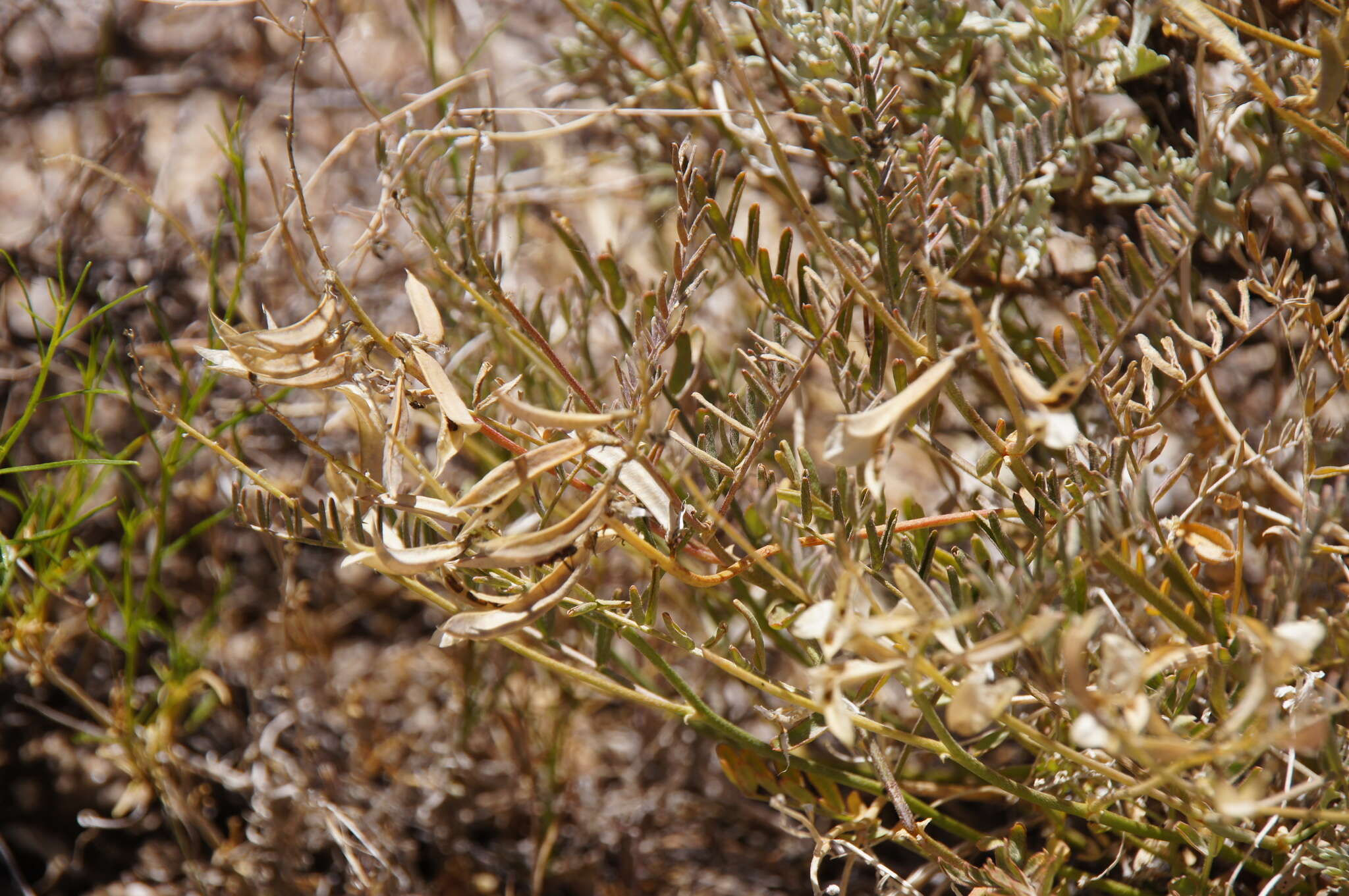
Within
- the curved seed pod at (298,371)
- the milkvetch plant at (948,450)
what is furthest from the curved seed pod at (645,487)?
the curved seed pod at (298,371)

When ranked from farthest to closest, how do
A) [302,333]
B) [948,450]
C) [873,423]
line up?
[948,450] → [302,333] → [873,423]

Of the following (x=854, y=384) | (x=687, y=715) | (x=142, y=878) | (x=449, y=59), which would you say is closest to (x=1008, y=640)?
(x=854, y=384)

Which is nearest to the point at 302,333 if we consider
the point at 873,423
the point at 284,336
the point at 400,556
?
the point at 284,336

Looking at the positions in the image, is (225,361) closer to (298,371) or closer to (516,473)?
(298,371)

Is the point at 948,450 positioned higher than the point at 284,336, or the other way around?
the point at 284,336

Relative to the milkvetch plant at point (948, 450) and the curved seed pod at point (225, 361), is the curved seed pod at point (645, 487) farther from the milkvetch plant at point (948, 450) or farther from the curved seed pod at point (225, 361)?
the curved seed pod at point (225, 361)

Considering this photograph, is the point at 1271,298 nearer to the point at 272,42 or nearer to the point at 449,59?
the point at 449,59

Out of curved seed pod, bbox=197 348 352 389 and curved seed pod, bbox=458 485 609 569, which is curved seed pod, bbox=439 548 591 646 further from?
curved seed pod, bbox=197 348 352 389
